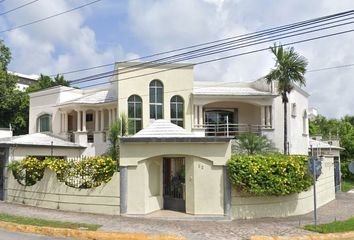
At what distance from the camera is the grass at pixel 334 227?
13.5m

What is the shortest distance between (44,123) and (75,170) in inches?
691

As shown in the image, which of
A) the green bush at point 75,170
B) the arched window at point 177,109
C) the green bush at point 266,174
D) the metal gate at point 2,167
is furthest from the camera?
the arched window at point 177,109

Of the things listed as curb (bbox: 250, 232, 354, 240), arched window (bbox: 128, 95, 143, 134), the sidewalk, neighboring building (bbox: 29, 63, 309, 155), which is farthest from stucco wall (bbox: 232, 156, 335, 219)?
arched window (bbox: 128, 95, 143, 134)

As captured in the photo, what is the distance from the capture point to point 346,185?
33.8 m

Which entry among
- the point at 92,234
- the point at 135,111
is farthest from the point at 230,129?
the point at 92,234

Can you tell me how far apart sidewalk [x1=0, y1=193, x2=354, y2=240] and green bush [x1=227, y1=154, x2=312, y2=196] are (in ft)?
3.76

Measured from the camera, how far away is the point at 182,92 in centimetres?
2873

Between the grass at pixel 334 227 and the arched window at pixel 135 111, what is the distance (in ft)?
52.4

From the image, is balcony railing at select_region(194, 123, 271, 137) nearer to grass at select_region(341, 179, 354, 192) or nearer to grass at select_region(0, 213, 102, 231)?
grass at select_region(341, 179, 354, 192)

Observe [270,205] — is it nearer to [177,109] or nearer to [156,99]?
[177,109]

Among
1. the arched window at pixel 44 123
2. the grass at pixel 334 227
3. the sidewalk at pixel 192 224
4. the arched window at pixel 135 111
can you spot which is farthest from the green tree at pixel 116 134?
the grass at pixel 334 227

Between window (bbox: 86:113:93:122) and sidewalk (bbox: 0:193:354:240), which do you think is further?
window (bbox: 86:113:93:122)

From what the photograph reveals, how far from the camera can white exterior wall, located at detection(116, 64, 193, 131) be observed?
1111 inches

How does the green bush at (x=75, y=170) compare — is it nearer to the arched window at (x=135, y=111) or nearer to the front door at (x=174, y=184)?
the front door at (x=174, y=184)
